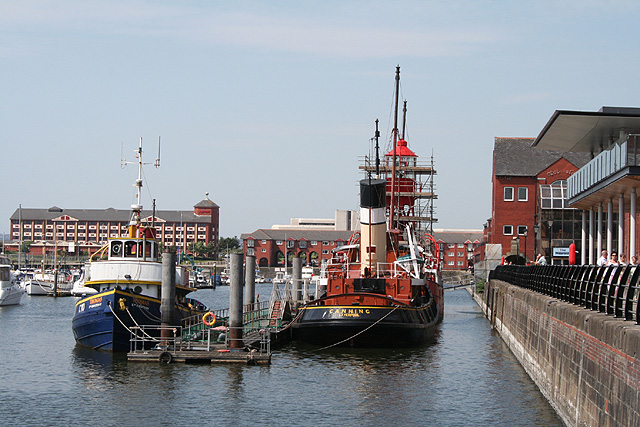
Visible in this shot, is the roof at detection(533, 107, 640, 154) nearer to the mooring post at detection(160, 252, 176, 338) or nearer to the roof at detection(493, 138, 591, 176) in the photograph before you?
the mooring post at detection(160, 252, 176, 338)

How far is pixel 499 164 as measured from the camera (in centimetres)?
8800

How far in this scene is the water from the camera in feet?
71.3

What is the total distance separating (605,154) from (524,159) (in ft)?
175

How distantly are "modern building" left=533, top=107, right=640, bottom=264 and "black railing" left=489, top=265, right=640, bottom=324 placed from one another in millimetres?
7484

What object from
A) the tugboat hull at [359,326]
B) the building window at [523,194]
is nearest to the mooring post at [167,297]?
the tugboat hull at [359,326]

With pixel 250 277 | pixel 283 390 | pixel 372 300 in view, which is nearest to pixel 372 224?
pixel 372 300

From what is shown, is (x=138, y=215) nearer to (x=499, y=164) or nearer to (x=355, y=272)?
(x=355, y=272)

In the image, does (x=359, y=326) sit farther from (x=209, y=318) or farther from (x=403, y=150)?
(x=403, y=150)

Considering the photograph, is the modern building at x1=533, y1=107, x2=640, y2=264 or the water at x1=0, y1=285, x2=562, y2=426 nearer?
the water at x1=0, y1=285, x2=562, y2=426

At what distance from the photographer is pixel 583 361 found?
16.8 metres

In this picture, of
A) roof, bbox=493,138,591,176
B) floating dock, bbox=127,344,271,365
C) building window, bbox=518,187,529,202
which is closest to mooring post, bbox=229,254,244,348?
floating dock, bbox=127,344,271,365

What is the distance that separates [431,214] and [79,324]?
35.1 meters

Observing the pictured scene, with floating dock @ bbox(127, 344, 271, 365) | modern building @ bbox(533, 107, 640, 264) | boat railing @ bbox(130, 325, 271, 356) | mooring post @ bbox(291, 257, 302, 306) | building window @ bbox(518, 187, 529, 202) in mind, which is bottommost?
floating dock @ bbox(127, 344, 271, 365)

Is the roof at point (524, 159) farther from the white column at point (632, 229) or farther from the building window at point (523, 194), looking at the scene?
the white column at point (632, 229)
